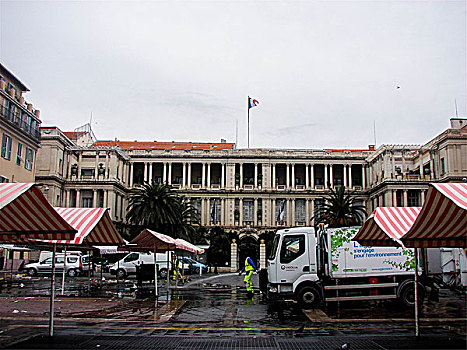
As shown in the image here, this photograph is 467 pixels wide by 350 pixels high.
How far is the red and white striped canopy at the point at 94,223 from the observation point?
49.0 ft

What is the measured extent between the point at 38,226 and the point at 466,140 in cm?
5937

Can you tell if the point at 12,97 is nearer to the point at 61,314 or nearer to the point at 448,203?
the point at 61,314

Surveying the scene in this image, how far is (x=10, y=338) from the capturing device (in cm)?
1038

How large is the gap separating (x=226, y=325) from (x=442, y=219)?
262 inches

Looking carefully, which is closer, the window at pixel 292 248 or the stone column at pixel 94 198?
the window at pixel 292 248

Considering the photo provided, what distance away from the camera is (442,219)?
920 centimetres

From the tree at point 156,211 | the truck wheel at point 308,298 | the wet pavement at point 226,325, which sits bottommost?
the wet pavement at point 226,325

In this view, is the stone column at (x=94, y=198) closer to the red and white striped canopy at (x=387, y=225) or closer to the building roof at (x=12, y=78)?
the building roof at (x=12, y=78)

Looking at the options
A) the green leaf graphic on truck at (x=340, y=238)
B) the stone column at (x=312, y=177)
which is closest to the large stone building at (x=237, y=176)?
the stone column at (x=312, y=177)

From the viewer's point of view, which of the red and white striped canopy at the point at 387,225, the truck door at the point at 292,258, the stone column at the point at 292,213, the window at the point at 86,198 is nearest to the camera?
the red and white striped canopy at the point at 387,225

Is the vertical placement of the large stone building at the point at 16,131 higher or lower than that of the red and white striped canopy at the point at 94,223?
higher

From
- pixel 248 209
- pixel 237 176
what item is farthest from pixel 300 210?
pixel 237 176

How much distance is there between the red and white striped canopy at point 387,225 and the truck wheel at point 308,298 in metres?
3.44

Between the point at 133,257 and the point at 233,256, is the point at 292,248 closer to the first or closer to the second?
the point at 133,257
